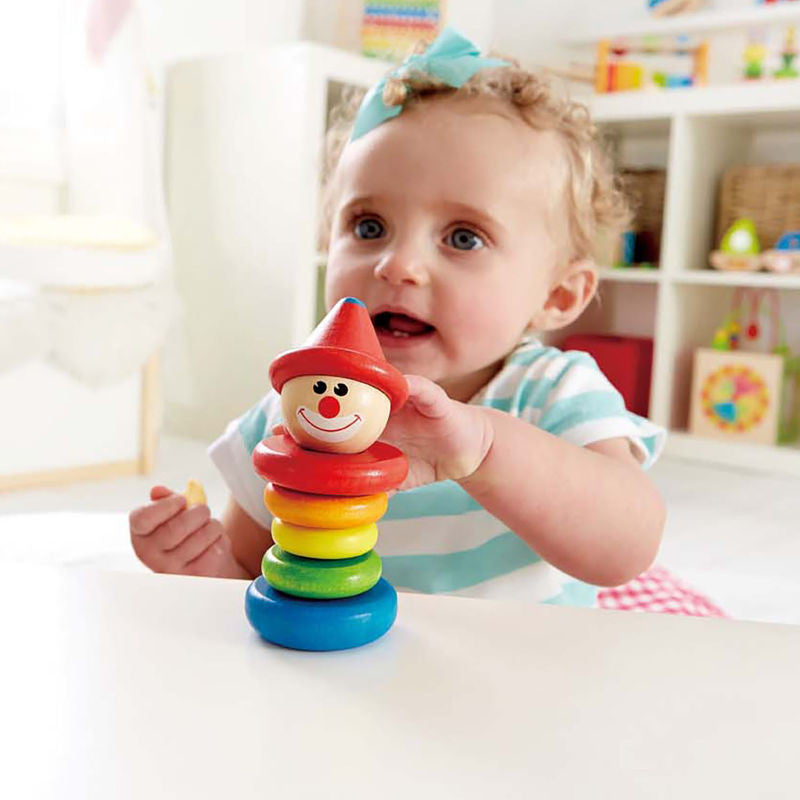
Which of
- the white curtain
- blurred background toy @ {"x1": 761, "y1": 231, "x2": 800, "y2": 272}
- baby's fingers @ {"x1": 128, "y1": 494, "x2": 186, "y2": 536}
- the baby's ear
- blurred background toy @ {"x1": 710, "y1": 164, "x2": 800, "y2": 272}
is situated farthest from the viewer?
blurred background toy @ {"x1": 710, "y1": 164, "x2": 800, "y2": 272}

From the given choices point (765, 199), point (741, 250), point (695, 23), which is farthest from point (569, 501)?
point (695, 23)

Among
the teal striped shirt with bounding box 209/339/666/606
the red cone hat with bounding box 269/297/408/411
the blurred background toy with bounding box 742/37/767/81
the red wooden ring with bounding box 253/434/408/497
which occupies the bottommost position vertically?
the teal striped shirt with bounding box 209/339/666/606

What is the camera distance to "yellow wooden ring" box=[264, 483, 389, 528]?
1.11 ft

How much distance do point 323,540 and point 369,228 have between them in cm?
43

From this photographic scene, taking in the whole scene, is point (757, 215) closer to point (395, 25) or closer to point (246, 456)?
point (395, 25)

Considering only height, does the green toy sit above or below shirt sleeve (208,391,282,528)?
above

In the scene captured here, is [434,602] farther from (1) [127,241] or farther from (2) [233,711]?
(1) [127,241]

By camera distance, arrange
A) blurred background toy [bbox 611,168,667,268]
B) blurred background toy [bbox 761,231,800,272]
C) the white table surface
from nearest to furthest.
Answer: the white table surface
blurred background toy [bbox 761,231,800,272]
blurred background toy [bbox 611,168,667,268]

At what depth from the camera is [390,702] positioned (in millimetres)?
281

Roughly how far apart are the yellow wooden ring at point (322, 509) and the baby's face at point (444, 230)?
36 centimetres

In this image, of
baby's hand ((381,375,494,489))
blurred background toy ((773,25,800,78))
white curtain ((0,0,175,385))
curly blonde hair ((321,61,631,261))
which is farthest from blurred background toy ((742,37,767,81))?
baby's hand ((381,375,494,489))

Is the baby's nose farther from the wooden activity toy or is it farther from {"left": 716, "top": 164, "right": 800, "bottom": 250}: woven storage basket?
{"left": 716, "top": 164, "right": 800, "bottom": 250}: woven storage basket

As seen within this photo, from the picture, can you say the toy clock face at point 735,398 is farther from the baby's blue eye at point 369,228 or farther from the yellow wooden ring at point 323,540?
the yellow wooden ring at point 323,540

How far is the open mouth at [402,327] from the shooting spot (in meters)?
0.72
